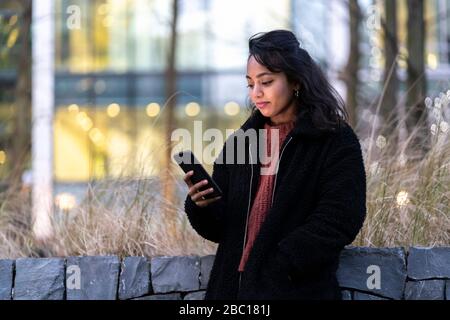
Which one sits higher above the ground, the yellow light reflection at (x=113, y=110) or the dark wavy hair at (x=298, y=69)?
the yellow light reflection at (x=113, y=110)

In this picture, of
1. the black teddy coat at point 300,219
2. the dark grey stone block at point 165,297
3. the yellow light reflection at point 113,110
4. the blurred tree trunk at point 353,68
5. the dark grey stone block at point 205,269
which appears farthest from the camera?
the yellow light reflection at point 113,110

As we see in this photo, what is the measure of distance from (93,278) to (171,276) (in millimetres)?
366

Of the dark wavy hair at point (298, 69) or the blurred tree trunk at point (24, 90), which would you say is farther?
the blurred tree trunk at point (24, 90)

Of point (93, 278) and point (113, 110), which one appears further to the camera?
point (113, 110)

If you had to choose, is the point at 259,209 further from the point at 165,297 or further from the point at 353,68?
the point at 353,68

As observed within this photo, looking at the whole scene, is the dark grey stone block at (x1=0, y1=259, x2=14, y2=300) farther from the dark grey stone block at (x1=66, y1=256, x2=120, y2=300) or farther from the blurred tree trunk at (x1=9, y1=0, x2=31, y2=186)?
the blurred tree trunk at (x1=9, y1=0, x2=31, y2=186)

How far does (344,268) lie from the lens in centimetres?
419

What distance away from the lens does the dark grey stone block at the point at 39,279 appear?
14.8ft

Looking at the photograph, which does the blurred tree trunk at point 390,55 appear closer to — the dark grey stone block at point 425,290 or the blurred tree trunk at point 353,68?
the blurred tree trunk at point 353,68

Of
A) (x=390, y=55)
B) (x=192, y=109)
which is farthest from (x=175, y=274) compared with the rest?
(x=192, y=109)

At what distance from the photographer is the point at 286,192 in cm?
331

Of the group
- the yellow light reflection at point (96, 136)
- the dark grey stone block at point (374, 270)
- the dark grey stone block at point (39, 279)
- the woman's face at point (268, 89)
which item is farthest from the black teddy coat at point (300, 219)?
the yellow light reflection at point (96, 136)
